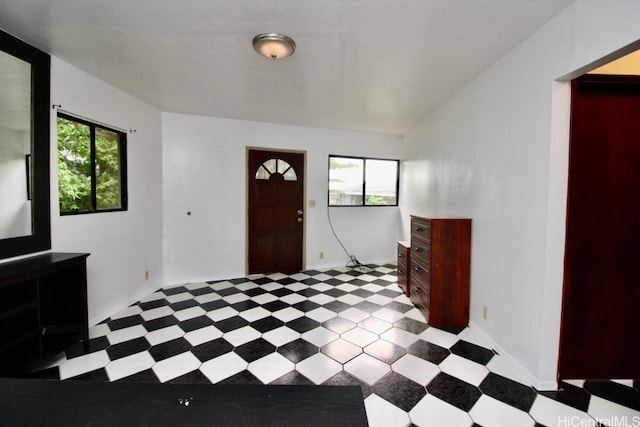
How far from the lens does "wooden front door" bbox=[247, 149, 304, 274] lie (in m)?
4.39

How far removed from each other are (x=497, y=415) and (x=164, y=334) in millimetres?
2699

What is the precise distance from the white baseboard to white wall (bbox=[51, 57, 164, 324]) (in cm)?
381

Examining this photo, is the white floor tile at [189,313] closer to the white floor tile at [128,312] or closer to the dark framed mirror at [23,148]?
the white floor tile at [128,312]

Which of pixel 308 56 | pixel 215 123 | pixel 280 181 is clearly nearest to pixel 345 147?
pixel 280 181

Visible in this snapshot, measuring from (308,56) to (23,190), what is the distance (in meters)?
2.51

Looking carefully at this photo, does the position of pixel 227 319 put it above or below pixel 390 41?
below

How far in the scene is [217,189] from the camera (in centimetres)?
412

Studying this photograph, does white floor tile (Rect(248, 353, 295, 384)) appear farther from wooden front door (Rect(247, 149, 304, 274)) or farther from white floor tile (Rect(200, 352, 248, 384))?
wooden front door (Rect(247, 149, 304, 274))

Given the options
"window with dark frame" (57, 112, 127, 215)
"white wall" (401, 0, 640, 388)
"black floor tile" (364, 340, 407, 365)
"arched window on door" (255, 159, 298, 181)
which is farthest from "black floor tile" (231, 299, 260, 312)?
"white wall" (401, 0, 640, 388)

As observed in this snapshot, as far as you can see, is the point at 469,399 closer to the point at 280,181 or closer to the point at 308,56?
the point at 308,56

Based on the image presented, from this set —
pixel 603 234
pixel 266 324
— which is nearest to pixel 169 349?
pixel 266 324

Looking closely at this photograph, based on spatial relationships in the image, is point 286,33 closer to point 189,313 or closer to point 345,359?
point 345,359

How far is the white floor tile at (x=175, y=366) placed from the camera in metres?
1.97

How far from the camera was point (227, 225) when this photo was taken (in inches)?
165
